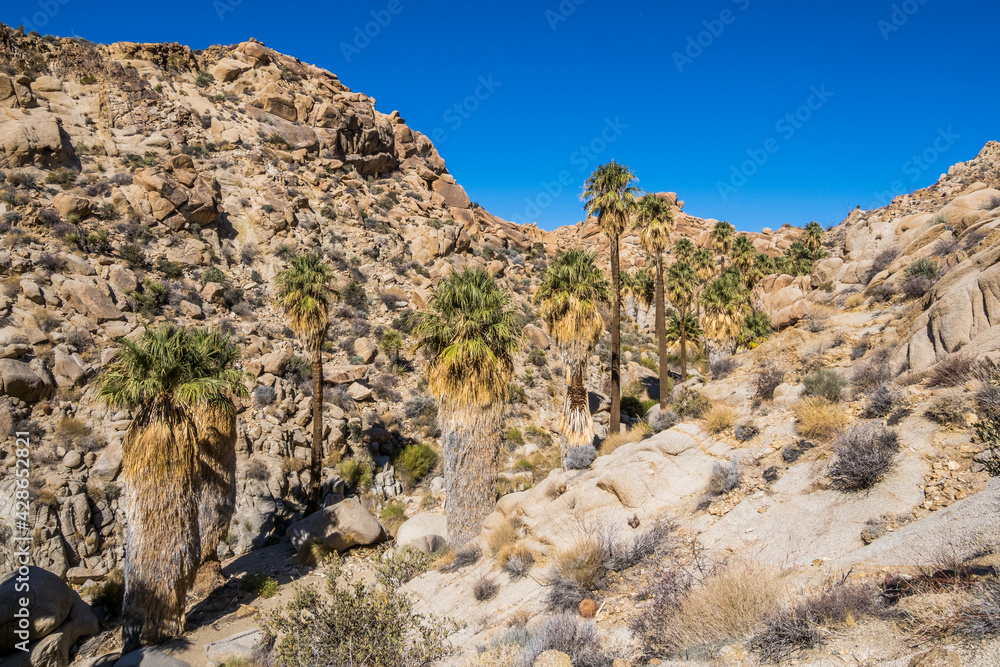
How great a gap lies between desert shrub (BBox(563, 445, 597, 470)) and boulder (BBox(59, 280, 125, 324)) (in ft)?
67.4

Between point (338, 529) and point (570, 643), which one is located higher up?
point (570, 643)

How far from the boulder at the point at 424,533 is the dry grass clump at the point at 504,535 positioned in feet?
11.6

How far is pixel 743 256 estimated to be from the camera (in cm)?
4691

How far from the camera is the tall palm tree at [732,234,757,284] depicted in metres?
47.0

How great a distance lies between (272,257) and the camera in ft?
103

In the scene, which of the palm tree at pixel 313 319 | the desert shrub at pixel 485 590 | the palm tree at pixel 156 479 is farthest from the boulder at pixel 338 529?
the desert shrub at pixel 485 590

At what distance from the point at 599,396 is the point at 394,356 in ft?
45.6

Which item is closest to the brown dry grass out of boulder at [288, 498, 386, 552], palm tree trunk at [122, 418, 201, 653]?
palm tree trunk at [122, 418, 201, 653]

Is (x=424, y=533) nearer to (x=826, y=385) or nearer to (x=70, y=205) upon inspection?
(x=826, y=385)

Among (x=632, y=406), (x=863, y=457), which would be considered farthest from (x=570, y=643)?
(x=632, y=406)

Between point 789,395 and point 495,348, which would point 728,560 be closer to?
point 789,395

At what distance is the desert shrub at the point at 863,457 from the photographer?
8.12 metres

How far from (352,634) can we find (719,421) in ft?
33.6

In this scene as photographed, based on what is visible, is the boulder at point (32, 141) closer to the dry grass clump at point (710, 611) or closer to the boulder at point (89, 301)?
the boulder at point (89, 301)
